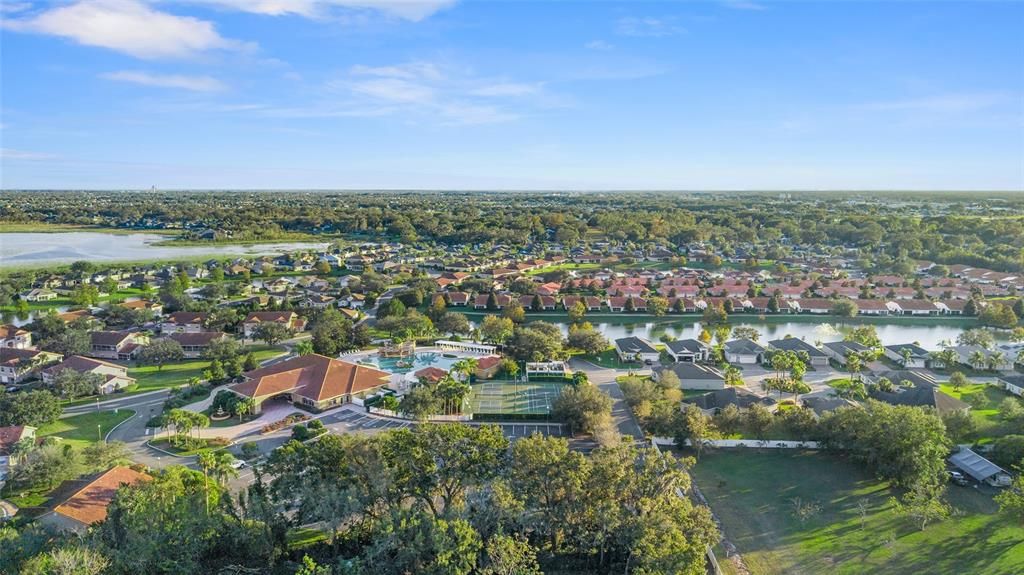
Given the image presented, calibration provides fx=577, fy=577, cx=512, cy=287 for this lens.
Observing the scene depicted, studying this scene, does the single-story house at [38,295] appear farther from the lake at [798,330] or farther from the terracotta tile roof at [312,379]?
the lake at [798,330]

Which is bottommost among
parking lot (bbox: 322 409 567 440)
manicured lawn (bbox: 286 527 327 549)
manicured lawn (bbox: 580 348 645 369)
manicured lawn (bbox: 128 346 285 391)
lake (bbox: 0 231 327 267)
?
manicured lawn (bbox: 286 527 327 549)

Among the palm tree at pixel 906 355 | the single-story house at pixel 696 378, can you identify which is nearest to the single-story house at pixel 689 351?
the single-story house at pixel 696 378

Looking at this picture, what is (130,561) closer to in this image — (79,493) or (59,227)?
(79,493)

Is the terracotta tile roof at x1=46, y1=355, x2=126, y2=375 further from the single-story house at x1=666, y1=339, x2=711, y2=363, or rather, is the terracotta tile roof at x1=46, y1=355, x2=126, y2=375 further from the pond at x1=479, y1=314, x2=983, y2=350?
the single-story house at x1=666, y1=339, x2=711, y2=363

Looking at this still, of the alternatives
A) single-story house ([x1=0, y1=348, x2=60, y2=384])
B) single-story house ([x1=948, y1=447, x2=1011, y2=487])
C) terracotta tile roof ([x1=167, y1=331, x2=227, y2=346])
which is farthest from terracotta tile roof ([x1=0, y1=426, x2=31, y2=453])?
single-story house ([x1=948, y1=447, x2=1011, y2=487])

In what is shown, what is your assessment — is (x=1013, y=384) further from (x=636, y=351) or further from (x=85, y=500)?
(x=85, y=500)

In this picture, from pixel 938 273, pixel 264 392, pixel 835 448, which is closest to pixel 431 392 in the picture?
pixel 264 392
